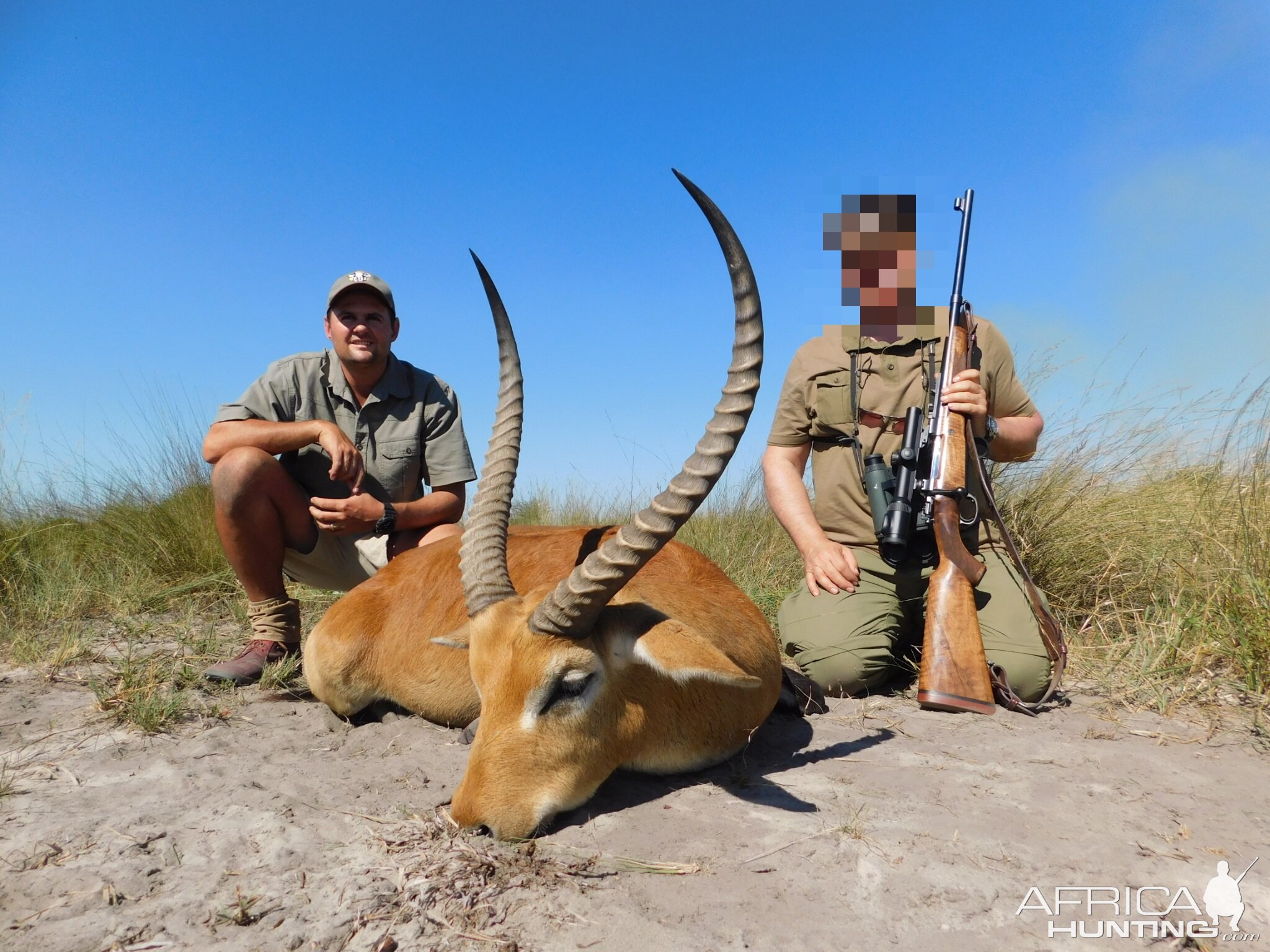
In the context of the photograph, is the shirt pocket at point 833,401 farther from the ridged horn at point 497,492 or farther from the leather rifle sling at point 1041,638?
the ridged horn at point 497,492

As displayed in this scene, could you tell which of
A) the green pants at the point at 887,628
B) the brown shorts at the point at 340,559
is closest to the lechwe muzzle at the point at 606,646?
the green pants at the point at 887,628

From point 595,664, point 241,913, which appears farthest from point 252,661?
point 595,664

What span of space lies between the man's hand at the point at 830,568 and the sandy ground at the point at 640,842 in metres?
0.85

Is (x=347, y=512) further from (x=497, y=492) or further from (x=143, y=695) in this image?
(x=497, y=492)

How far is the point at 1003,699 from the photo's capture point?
13.5 ft

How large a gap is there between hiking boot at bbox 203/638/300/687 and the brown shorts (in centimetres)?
62

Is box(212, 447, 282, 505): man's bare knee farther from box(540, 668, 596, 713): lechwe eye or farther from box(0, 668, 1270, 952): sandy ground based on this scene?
box(540, 668, 596, 713): lechwe eye

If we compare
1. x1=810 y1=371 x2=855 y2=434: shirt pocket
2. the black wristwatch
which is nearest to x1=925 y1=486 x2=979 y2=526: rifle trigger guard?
x1=810 y1=371 x2=855 y2=434: shirt pocket

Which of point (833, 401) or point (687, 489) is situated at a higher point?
point (833, 401)

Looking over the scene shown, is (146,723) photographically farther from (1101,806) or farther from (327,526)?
(1101,806)

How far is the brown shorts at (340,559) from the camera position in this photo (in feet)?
17.9

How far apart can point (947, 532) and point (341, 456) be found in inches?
137

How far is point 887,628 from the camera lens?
4555 millimetres

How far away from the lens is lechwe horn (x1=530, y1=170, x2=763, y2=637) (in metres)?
2.63
